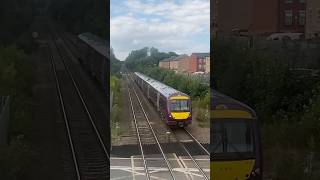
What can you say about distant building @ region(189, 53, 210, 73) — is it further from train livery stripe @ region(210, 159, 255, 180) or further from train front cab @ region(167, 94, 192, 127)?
train livery stripe @ region(210, 159, 255, 180)

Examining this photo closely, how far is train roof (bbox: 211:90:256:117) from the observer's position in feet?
13.5

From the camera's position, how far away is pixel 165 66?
14.4ft

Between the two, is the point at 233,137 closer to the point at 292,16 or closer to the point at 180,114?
the point at 180,114

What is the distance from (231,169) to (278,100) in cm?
77

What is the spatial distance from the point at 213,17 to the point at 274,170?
4.91ft

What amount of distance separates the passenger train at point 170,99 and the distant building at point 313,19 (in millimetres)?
1266
